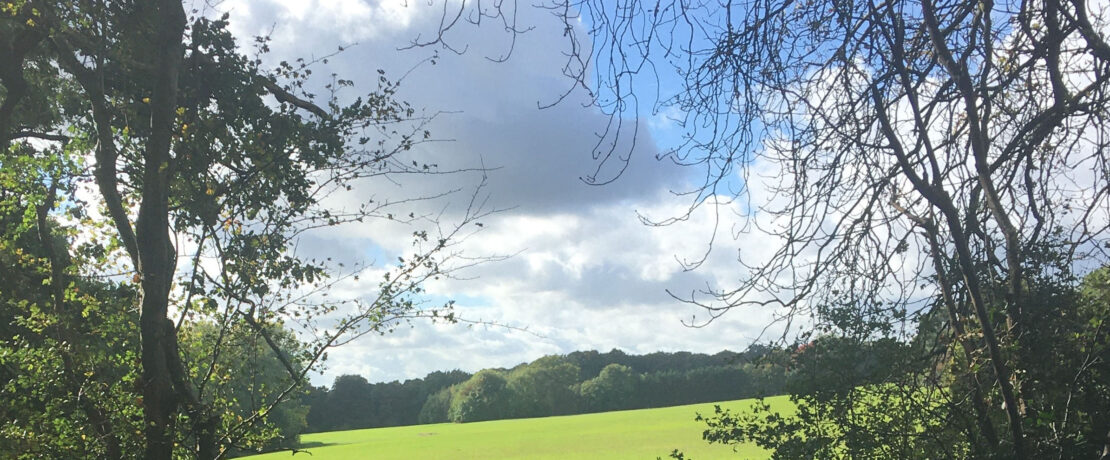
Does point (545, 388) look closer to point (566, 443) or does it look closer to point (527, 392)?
point (527, 392)

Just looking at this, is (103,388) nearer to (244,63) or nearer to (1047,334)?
(244,63)

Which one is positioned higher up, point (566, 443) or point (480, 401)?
point (480, 401)

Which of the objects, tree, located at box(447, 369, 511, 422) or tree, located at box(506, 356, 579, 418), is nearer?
tree, located at box(506, 356, 579, 418)

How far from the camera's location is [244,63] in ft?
19.6

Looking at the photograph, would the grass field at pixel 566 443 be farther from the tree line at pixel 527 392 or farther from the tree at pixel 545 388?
the tree at pixel 545 388

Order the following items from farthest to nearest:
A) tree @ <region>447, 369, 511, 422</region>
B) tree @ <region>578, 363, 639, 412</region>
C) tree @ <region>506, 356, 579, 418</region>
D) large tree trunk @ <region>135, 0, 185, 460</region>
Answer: tree @ <region>447, 369, 511, 422</region> → tree @ <region>506, 356, 579, 418</region> → tree @ <region>578, 363, 639, 412</region> → large tree trunk @ <region>135, 0, 185, 460</region>

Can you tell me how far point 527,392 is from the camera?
6125cm

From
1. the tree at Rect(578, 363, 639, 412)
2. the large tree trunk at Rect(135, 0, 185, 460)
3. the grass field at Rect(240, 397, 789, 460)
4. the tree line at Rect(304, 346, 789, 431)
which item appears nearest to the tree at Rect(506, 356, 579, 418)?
the tree line at Rect(304, 346, 789, 431)

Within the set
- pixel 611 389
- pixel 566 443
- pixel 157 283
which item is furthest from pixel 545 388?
pixel 157 283

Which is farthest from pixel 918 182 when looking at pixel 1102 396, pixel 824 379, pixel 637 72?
pixel 824 379

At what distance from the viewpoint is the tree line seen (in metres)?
47.3

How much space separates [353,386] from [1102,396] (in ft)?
185

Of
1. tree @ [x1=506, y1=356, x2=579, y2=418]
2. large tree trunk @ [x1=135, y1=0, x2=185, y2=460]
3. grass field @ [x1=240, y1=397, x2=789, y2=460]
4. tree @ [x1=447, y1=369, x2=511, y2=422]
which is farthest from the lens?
tree @ [x1=447, y1=369, x2=511, y2=422]

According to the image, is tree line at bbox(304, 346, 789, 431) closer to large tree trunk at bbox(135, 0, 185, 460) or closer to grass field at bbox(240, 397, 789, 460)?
grass field at bbox(240, 397, 789, 460)
